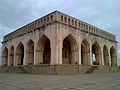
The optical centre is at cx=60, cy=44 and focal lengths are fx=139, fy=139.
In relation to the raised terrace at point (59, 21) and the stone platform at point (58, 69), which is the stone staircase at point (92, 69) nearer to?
the stone platform at point (58, 69)

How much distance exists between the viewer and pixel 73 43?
2422 centimetres

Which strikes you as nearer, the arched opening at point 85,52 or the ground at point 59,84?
the ground at point 59,84

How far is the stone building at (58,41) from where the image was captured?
21.1 meters

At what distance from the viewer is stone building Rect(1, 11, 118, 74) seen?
69.3ft

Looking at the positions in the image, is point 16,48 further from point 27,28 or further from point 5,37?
point 5,37

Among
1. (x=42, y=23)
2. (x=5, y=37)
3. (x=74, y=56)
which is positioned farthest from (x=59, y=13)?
(x=5, y=37)

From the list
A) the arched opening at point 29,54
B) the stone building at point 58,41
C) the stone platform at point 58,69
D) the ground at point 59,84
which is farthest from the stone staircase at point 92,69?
the ground at point 59,84

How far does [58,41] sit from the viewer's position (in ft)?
67.4

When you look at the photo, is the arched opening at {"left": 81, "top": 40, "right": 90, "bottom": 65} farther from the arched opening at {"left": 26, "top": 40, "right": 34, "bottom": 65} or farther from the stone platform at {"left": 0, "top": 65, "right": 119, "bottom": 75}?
the arched opening at {"left": 26, "top": 40, "right": 34, "bottom": 65}

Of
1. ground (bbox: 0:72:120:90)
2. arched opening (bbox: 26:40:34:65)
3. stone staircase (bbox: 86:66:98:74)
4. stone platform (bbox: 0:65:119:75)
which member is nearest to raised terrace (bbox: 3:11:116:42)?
arched opening (bbox: 26:40:34:65)

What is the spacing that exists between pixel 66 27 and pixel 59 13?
97.7 inches

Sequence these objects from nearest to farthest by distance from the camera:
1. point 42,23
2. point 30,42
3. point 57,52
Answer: point 57,52, point 42,23, point 30,42

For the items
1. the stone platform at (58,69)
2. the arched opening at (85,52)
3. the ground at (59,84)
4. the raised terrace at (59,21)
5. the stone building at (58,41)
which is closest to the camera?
the ground at (59,84)

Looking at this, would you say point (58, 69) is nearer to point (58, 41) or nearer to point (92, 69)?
point (58, 41)
